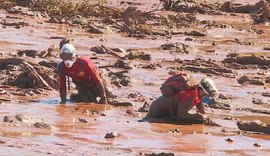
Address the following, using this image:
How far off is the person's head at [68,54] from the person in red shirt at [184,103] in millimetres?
1583

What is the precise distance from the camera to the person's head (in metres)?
10.7

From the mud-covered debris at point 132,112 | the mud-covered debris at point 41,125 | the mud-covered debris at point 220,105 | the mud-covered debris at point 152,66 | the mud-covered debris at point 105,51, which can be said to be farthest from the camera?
the mud-covered debris at point 105,51

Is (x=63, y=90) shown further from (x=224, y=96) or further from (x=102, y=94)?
(x=224, y=96)

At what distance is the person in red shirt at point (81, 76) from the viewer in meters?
10.8

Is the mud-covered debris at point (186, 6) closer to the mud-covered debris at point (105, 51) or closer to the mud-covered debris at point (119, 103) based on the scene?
the mud-covered debris at point (105, 51)

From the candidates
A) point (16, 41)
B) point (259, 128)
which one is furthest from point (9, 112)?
point (16, 41)

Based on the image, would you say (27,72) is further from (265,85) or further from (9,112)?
(265,85)

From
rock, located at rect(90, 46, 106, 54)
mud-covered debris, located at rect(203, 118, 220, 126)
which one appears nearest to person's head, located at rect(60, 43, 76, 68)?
mud-covered debris, located at rect(203, 118, 220, 126)

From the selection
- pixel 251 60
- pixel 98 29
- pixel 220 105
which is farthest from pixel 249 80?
pixel 98 29

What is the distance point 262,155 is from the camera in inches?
294

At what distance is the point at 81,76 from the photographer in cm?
1093

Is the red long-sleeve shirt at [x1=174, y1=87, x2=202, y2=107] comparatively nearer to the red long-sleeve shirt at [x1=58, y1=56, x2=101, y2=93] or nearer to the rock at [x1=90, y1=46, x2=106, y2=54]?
the red long-sleeve shirt at [x1=58, y1=56, x2=101, y2=93]

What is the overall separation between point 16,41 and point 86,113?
7109mm

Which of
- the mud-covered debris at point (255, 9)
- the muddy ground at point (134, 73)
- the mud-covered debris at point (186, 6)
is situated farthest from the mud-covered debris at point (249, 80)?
the mud-covered debris at point (186, 6)
